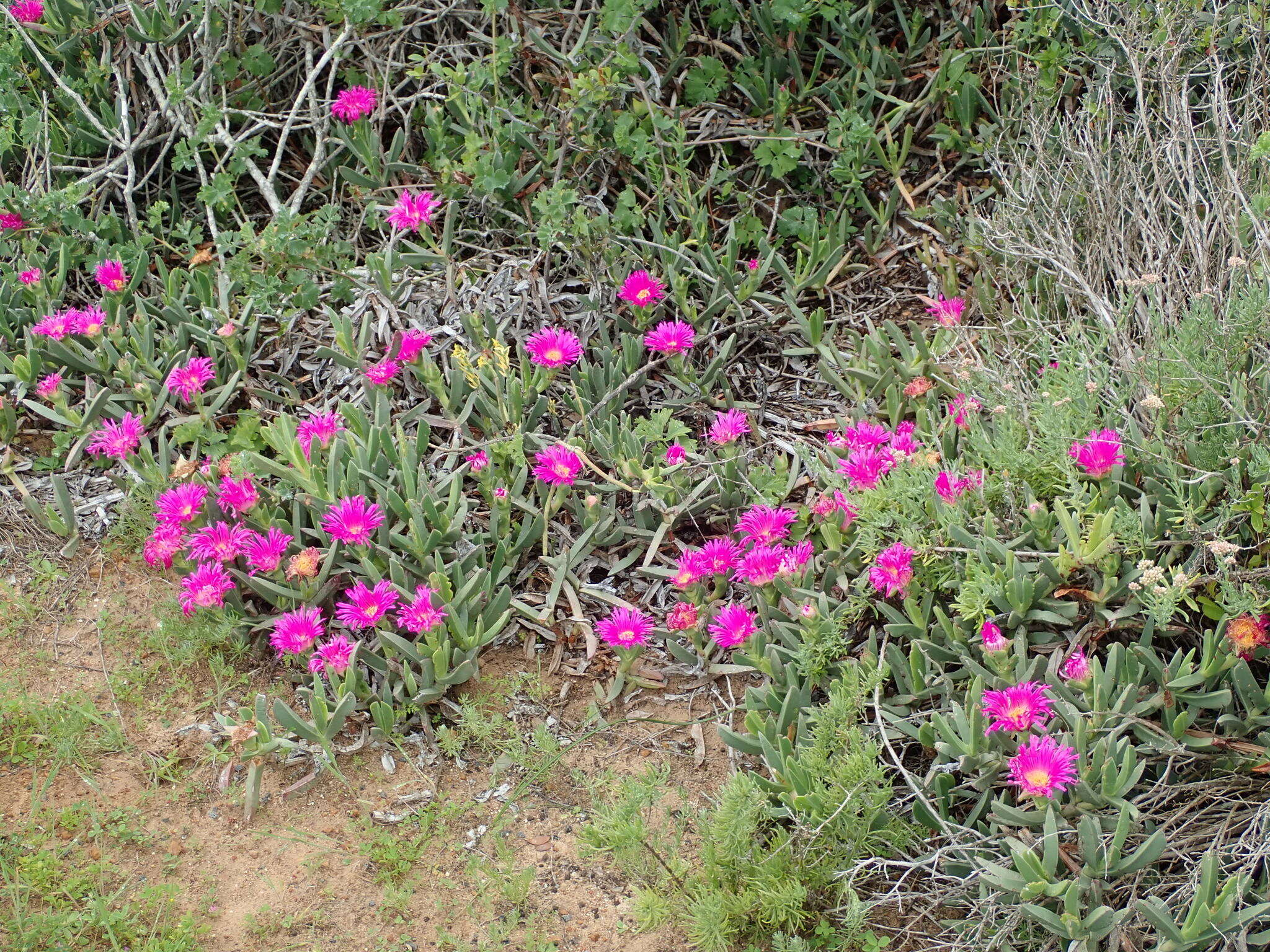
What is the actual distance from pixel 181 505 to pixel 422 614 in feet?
2.13

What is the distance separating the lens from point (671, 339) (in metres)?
3.03

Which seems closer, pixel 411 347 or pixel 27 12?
pixel 411 347

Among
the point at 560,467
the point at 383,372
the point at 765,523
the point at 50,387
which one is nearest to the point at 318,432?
the point at 383,372

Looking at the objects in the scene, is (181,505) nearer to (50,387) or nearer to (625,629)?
(50,387)

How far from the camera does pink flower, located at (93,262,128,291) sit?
320cm

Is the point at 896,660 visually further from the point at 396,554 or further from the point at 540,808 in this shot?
the point at 396,554

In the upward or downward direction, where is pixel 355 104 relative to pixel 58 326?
upward

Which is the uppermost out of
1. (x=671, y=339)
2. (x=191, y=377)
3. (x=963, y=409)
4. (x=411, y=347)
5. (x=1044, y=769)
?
(x=963, y=409)

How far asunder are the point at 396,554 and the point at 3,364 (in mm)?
1304

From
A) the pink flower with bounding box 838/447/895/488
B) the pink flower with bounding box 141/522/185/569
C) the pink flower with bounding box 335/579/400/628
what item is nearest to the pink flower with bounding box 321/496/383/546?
the pink flower with bounding box 335/579/400/628

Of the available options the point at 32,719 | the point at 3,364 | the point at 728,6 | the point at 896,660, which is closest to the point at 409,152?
the point at 728,6

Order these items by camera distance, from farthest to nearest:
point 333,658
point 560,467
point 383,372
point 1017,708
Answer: point 383,372, point 560,467, point 333,658, point 1017,708

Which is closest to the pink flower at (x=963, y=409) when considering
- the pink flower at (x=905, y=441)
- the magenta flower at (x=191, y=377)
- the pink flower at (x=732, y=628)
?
the pink flower at (x=905, y=441)

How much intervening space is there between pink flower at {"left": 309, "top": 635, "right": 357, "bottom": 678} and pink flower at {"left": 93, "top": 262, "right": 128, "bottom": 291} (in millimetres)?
1407
